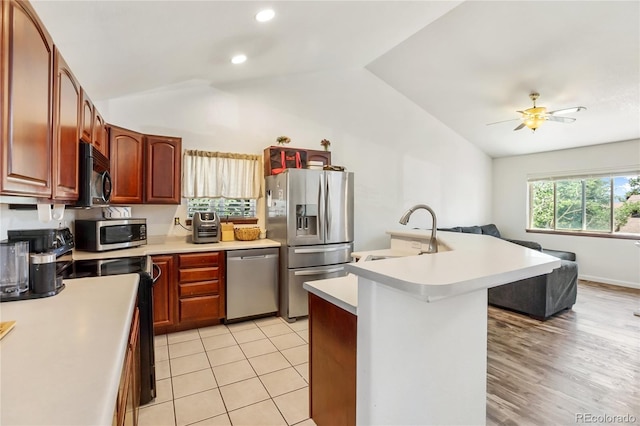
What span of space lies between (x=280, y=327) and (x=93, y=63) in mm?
2831

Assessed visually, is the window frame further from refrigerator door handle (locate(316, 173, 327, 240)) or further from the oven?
the oven

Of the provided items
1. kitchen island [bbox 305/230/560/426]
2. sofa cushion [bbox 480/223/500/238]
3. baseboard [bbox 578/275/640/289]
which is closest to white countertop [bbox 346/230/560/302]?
kitchen island [bbox 305/230/560/426]

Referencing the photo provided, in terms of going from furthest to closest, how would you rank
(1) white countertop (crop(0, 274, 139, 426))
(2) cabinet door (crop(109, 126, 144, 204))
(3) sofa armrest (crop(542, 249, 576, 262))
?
(3) sofa armrest (crop(542, 249, 576, 262)) < (2) cabinet door (crop(109, 126, 144, 204)) < (1) white countertop (crop(0, 274, 139, 426))

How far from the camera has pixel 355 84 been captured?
4684 mm


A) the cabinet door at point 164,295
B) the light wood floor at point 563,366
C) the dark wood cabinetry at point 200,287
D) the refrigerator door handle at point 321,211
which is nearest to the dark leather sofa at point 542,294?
the light wood floor at point 563,366

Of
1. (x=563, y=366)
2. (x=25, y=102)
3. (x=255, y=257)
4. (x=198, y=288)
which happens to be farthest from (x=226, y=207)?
(x=563, y=366)

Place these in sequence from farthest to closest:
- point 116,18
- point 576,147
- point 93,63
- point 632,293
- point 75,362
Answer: point 576,147
point 632,293
point 93,63
point 116,18
point 75,362

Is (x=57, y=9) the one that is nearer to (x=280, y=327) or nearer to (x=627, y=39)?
(x=280, y=327)

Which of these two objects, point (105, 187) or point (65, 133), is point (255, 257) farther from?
point (65, 133)

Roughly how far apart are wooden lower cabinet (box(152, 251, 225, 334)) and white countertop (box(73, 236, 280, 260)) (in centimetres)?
7

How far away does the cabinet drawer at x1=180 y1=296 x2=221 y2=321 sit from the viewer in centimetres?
314

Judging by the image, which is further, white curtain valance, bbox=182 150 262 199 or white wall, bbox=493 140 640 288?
white wall, bbox=493 140 640 288

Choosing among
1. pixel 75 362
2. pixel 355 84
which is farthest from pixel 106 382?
pixel 355 84

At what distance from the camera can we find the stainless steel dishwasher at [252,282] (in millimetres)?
3334
